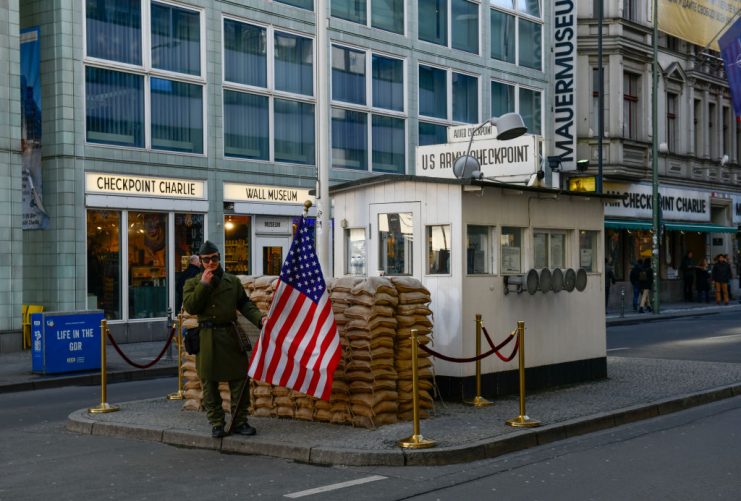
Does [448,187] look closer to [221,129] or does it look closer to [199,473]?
[199,473]

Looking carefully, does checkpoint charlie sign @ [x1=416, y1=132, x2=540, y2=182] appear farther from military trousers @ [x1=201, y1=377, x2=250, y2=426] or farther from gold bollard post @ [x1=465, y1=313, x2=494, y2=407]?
military trousers @ [x1=201, y1=377, x2=250, y2=426]

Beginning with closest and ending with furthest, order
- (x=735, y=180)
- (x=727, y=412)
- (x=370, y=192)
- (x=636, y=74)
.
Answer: (x=727, y=412), (x=370, y=192), (x=636, y=74), (x=735, y=180)

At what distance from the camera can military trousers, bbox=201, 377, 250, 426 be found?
31.4 ft

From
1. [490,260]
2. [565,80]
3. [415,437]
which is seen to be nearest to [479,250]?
[490,260]

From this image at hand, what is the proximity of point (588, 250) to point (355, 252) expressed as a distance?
3338 millimetres

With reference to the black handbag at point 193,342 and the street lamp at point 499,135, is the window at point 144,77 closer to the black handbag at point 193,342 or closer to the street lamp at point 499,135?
the street lamp at point 499,135

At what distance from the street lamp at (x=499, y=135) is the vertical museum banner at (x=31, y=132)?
35.5 feet

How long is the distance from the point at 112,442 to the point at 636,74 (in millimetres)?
32818

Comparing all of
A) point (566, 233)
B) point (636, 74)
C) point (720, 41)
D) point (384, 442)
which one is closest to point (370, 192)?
point (566, 233)

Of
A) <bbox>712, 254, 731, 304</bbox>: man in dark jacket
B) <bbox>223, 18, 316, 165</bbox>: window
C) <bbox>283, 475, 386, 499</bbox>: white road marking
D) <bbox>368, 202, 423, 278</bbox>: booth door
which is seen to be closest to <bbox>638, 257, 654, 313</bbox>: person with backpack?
<bbox>712, 254, 731, 304</bbox>: man in dark jacket

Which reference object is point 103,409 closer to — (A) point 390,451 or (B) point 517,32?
(A) point 390,451

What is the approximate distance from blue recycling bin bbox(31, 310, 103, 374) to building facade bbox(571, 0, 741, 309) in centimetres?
2163

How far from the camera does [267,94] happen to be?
26109mm

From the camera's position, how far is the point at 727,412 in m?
11.6
